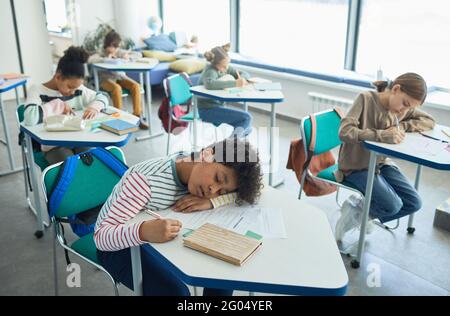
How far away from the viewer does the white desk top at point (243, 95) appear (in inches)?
131

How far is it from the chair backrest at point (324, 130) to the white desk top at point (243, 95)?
2.27 feet

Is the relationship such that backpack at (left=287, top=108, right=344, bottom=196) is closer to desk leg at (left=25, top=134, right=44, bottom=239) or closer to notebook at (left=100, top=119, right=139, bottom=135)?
notebook at (left=100, top=119, right=139, bottom=135)

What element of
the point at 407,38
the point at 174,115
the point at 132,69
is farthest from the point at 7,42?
the point at 407,38

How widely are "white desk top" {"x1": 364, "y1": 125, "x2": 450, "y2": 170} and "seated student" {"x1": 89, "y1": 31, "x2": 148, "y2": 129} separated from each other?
3.21 m

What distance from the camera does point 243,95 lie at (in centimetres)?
340

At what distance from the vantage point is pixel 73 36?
6.64 meters

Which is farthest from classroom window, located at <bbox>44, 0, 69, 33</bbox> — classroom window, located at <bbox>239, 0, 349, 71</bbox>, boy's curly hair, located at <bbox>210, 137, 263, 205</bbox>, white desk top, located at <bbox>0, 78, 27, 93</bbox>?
boy's curly hair, located at <bbox>210, 137, 263, 205</bbox>

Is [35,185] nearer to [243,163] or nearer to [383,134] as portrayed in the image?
[243,163]

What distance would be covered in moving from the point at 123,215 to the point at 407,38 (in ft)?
13.2

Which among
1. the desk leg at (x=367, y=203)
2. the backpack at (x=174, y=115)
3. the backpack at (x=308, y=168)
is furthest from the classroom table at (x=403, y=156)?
the backpack at (x=174, y=115)

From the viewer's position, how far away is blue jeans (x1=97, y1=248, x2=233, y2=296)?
1.52 m

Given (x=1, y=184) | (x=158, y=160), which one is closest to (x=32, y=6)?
(x=1, y=184)

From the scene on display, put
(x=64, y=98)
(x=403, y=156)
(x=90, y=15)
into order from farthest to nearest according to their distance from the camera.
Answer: (x=90, y=15), (x=64, y=98), (x=403, y=156)

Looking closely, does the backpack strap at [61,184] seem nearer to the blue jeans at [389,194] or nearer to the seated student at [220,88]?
the blue jeans at [389,194]
